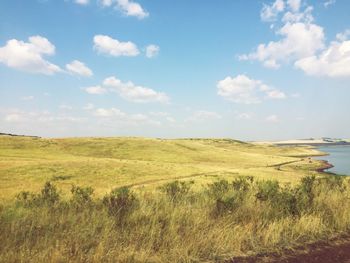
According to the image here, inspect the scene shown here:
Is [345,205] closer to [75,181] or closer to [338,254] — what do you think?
[338,254]

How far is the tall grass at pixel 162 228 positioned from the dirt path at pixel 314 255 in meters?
0.30

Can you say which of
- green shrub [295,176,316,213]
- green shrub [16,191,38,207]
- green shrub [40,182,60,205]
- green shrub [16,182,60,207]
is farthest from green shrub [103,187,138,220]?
green shrub [295,176,316,213]

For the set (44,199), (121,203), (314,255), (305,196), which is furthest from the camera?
(44,199)

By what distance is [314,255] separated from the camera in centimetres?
854

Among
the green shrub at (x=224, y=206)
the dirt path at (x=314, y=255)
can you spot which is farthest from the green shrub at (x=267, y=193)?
the dirt path at (x=314, y=255)

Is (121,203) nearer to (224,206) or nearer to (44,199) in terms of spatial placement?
(224,206)

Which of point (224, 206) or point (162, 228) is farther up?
point (224, 206)

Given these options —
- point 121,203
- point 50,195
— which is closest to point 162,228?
point 121,203

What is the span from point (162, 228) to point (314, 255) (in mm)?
3505

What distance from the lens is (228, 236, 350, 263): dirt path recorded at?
8094 millimetres

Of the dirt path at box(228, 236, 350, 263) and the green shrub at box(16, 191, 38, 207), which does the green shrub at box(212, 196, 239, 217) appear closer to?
the dirt path at box(228, 236, 350, 263)

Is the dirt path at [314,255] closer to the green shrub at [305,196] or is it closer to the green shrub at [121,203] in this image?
the green shrub at [305,196]

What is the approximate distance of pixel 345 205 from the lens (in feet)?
40.6

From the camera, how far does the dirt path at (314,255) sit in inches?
319
